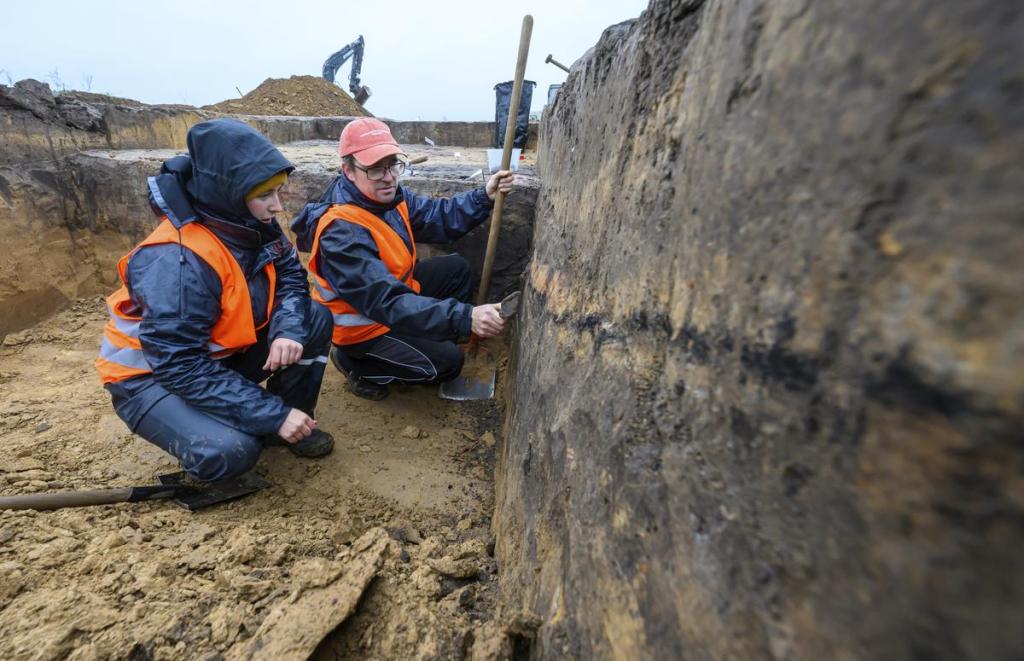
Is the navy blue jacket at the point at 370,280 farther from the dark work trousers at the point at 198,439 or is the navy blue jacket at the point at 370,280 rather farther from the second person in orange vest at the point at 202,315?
the dark work trousers at the point at 198,439

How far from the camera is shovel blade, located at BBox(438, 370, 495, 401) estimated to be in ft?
10.6

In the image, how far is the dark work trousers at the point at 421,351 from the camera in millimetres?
→ 3004

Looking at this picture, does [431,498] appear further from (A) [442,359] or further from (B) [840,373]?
(B) [840,373]

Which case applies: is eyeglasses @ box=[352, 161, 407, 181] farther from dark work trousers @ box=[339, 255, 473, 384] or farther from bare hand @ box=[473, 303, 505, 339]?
bare hand @ box=[473, 303, 505, 339]

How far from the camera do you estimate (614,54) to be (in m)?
1.56

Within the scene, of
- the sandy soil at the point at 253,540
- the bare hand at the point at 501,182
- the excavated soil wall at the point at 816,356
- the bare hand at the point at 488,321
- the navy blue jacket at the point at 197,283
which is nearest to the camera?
the excavated soil wall at the point at 816,356

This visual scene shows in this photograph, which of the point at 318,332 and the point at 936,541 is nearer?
the point at 936,541

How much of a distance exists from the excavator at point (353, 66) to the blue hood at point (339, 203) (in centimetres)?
1120

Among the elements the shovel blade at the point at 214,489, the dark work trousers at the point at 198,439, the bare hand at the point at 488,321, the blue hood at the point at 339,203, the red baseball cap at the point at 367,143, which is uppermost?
the red baseball cap at the point at 367,143

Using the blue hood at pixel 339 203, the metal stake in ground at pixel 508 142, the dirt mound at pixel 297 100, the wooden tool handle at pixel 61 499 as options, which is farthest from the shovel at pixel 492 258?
the dirt mound at pixel 297 100

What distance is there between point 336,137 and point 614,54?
19.5ft

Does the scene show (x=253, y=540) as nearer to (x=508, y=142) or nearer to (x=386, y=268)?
(x=386, y=268)

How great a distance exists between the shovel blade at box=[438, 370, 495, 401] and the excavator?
1144 cm

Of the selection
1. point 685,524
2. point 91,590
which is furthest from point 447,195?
point 685,524
